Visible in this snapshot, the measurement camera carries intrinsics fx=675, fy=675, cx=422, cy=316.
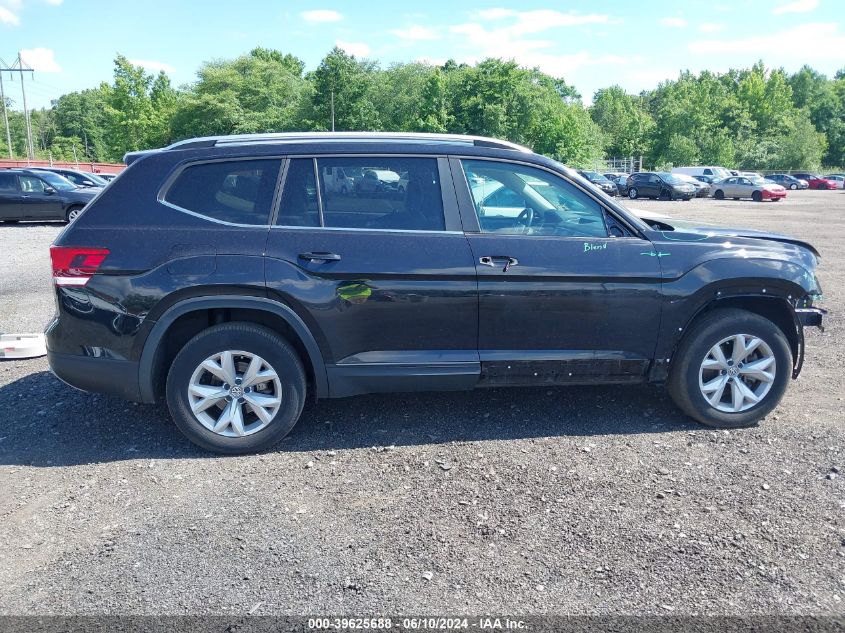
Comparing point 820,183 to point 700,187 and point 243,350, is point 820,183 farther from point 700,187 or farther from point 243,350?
point 243,350

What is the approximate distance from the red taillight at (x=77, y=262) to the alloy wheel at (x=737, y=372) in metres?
3.92

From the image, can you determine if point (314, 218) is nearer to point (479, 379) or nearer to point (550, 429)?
point (479, 379)

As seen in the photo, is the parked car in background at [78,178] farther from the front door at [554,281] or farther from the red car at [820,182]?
the red car at [820,182]

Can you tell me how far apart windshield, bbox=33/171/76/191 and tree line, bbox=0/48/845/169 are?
45633mm

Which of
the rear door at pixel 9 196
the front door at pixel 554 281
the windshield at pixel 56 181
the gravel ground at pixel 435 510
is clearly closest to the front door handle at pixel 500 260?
the front door at pixel 554 281

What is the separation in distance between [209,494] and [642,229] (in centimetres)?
314

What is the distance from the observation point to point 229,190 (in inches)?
167

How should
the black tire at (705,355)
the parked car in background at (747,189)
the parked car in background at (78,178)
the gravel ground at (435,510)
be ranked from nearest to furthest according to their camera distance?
the gravel ground at (435,510) < the black tire at (705,355) < the parked car in background at (78,178) < the parked car in background at (747,189)

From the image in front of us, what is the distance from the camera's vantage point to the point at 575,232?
4395 millimetres

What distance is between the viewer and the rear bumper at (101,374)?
13.6ft

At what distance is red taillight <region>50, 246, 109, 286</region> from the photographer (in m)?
4.07

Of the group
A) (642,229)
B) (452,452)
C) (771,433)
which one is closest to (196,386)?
(452,452)

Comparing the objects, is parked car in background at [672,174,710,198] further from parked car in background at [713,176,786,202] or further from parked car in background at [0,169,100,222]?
parked car in background at [0,169,100,222]

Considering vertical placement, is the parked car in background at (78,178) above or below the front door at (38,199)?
above
